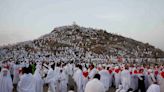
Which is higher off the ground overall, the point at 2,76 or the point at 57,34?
the point at 57,34

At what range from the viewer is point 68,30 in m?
98.7

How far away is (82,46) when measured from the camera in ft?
260

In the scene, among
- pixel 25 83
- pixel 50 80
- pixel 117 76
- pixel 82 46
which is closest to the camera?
pixel 25 83

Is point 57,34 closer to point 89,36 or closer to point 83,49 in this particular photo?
point 89,36

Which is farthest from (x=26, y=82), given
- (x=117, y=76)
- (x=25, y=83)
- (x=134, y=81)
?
(x=117, y=76)

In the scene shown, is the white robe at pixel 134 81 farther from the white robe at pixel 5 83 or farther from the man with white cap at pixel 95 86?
the man with white cap at pixel 95 86

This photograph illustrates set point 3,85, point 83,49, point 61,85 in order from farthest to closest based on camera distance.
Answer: point 83,49 < point 61,85 < point 3,85

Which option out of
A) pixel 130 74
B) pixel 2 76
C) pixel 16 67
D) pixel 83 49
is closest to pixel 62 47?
pixel 83 49

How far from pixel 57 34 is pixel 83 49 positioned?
24.4m

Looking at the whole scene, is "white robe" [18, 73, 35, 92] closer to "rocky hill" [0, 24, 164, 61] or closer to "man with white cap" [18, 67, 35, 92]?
"man with white cap" [18, 67, 35, 92]

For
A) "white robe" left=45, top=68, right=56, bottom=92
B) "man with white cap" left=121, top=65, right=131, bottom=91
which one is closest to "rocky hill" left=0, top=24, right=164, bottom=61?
"man with white cap" left=121, top=65, right=131, bottom=91

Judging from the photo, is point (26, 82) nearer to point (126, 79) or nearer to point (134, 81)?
point (126, 79)

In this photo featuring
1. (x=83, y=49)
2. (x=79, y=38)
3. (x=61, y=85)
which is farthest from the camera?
(x=79, y=38)

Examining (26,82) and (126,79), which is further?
(126,79)
